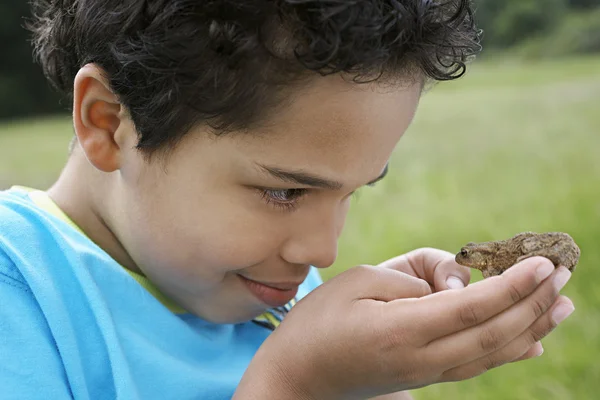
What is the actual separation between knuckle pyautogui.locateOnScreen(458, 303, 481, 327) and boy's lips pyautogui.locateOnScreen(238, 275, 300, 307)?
36 cm

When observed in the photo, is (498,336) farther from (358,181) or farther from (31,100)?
(31,100)

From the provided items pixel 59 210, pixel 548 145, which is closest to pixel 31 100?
pixel 548 145

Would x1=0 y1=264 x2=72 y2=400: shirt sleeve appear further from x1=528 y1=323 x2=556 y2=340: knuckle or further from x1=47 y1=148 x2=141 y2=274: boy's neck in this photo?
x1=528 y1=323 x2=556 y2=340: knuckle

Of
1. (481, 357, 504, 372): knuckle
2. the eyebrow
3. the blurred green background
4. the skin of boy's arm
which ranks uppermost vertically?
the eyebrow

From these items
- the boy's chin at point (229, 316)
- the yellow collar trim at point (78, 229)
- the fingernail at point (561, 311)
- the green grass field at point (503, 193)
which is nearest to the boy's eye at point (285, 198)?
the boy's chin at point (229, 316)

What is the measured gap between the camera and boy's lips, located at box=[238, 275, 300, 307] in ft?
4.70

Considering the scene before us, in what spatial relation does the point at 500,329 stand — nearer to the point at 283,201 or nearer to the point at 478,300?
the point at 478,300

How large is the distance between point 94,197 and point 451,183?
3.35m

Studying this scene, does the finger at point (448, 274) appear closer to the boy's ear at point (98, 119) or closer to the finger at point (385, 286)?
the finger at point (385, 286)

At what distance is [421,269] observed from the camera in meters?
1.69

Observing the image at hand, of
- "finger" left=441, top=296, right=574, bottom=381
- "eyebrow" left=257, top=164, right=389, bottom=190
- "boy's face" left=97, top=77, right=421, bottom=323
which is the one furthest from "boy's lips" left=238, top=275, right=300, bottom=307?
"finger" left=441, top=296, right=574, bottom=381

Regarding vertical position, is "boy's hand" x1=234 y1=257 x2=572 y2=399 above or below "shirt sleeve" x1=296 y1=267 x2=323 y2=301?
above

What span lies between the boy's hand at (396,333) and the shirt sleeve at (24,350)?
34 cm

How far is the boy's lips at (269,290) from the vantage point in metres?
1.43
